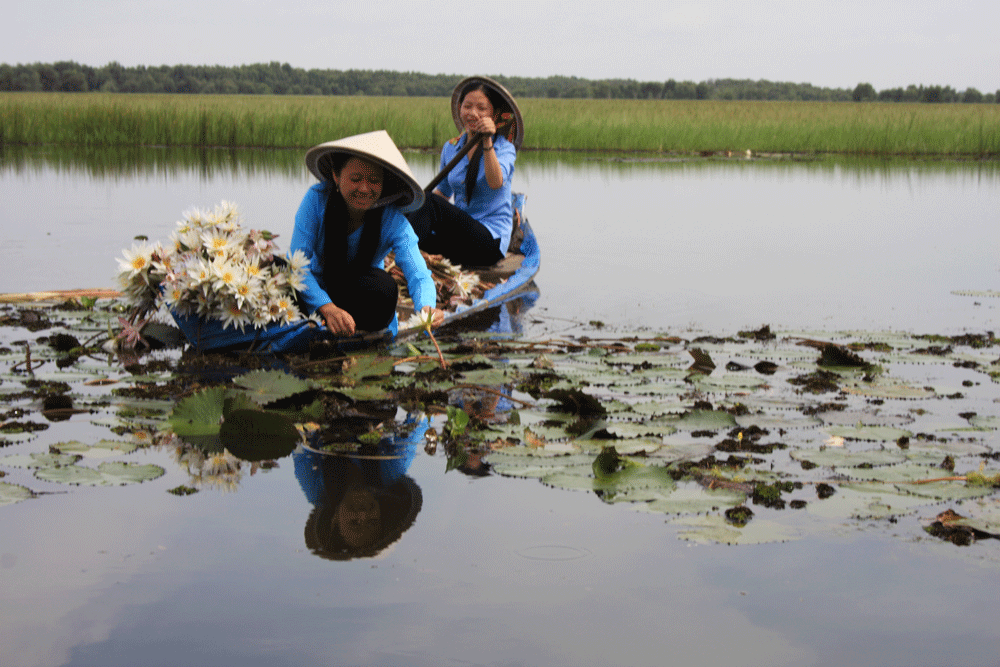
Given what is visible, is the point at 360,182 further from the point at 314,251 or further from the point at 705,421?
the point at 705,421

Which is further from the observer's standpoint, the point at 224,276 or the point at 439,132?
the point at 439,132

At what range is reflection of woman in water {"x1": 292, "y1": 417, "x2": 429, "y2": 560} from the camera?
2.36 meters

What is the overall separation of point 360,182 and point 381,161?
186mm

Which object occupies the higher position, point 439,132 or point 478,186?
point 439,132

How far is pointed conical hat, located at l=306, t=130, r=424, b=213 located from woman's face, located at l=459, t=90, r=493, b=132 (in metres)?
1.75

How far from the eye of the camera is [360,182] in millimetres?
3805

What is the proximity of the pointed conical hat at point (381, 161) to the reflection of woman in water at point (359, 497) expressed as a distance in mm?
1089

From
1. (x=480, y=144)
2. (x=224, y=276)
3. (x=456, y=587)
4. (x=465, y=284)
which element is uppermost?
(x=480, y=144)

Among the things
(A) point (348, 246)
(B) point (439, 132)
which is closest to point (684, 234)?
(A) point (348, 246)

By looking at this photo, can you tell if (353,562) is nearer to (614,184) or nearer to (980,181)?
(614,184)

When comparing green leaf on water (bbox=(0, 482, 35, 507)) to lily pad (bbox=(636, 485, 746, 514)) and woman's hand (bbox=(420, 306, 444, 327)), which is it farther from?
woman's hand (bbox=(420, 306, 444, 327))

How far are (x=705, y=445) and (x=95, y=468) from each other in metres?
1.72

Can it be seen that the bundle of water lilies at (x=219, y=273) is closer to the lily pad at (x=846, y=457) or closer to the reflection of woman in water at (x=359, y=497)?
the reflection of woman in water at (x=359, y=497)

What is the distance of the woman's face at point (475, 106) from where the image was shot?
5621 millimetres
